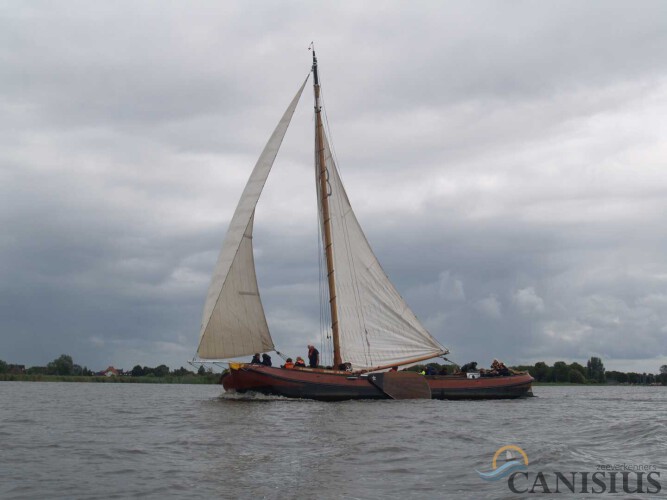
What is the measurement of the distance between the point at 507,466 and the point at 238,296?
19.7 m

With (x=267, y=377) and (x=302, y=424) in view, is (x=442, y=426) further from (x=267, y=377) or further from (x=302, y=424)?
(x=267, y=377)

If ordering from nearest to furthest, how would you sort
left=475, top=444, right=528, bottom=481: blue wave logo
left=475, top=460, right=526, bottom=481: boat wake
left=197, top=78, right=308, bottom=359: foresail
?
left=475, top=460, right=526, bottom=481: boat wake, left=475, top=444, right=528, bottom=481: blue wave logo, left=197, top=78, right=308, bottom=359: foresail

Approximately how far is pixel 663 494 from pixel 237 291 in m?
23.4

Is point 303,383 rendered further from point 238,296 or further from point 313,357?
point 238,296

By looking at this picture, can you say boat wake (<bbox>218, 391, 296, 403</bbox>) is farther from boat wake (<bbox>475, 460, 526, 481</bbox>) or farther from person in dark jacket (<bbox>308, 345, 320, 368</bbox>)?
boat wake (<bbox>475, 460, 526, 481</bbox>)

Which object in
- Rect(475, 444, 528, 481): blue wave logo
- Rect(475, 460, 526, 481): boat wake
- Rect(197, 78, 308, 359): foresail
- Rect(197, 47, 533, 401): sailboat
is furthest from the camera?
Rect(197, 47, 533, 401): sailboat

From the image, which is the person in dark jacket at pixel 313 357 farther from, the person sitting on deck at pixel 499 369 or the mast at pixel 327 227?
the person sitting on deck at pixel 499 369

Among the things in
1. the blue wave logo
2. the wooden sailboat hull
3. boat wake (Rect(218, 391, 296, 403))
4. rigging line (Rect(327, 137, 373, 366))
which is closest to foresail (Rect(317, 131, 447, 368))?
rigging line (Rect(327, 137, 373, 366))

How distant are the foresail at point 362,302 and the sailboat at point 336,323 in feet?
0.18

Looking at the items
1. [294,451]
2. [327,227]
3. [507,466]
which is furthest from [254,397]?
[507,466]

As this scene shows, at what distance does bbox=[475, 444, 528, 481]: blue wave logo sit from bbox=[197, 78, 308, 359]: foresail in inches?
688

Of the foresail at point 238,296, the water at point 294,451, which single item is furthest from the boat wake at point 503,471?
the foresail at point 238,296

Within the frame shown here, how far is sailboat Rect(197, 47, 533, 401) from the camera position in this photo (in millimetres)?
33531

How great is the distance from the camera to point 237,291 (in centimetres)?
3341
